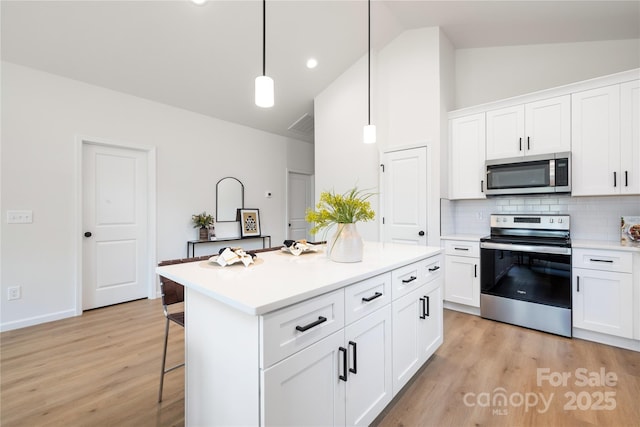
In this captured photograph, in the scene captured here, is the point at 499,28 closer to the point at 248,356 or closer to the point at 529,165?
the point at 529,165

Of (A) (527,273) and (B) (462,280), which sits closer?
(A) (527,273)

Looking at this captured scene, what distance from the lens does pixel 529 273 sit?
288 centimetres

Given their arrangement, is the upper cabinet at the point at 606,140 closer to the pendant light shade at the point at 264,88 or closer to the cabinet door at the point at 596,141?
the cabinet door at the point at 596,141

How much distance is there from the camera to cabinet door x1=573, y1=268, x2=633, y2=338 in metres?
2.42

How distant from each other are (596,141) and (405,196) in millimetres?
1888

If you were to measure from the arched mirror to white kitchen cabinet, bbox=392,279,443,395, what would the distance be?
3428mm

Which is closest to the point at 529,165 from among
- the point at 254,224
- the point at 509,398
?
the point at 509,398

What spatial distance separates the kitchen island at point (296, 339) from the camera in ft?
3.28

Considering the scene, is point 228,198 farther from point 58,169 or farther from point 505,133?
point 505,133

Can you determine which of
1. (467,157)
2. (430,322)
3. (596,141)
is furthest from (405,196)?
(430,322)

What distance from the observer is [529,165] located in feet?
9.94

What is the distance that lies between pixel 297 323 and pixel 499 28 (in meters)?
3.96

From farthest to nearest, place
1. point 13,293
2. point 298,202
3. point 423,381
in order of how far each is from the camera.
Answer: point 298,202 < point 13,293 < point 423,381

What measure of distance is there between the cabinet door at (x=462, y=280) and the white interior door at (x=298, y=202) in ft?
10.1
